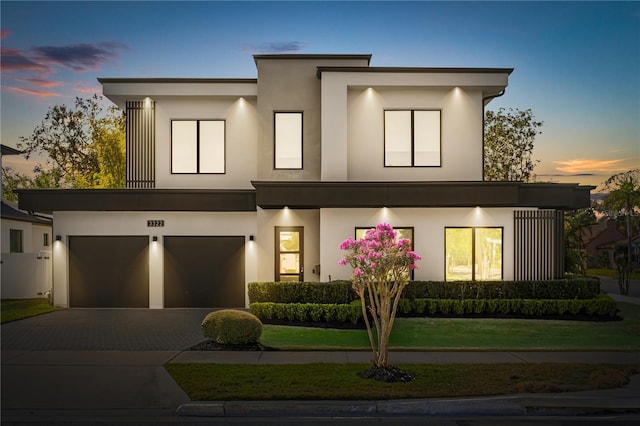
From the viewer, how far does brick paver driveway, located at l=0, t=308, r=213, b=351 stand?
14.5 m

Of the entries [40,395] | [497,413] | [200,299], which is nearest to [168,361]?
[40,395]

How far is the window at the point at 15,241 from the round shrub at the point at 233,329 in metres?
20.4

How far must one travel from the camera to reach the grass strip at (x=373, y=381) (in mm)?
9805

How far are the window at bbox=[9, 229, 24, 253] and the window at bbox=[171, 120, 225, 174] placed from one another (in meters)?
12.4

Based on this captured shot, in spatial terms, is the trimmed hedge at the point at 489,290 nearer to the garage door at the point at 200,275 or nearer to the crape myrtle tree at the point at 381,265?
the garage door at the point at 200,275

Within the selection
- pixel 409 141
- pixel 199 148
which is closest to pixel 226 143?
pixel 199 148

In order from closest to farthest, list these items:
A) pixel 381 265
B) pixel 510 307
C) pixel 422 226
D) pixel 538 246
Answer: pixel 381 265 → pixel 510 307 → pixel 422 226 → pixel 538 246

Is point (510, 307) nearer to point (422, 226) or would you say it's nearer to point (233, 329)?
point (422, 226)

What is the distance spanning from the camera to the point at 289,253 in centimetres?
2166

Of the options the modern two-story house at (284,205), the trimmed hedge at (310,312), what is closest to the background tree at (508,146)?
the modern two-story house at (284,205)

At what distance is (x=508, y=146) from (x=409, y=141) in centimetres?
2035

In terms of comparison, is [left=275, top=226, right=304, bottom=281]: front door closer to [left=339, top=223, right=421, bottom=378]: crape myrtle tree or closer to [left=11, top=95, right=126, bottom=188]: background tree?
[left=339, top=223, right=421, bottom=378]: crape myrtle tree

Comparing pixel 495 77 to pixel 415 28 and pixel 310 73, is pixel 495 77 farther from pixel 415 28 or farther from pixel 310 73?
pixel 310 73

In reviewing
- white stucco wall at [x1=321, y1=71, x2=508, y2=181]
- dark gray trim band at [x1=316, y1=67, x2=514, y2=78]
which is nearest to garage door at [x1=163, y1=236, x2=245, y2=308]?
white stucco wall at [x1=321, y1=71, x2=508, y2=181]
